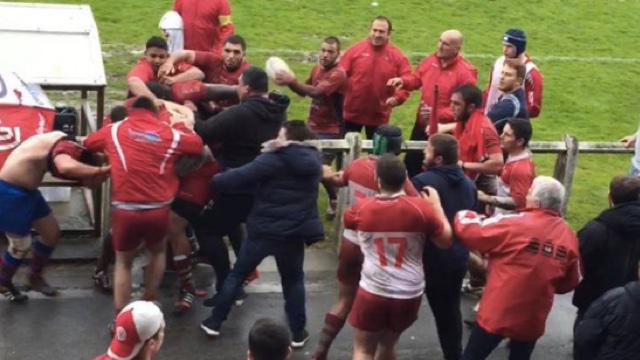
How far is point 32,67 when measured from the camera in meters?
9.48

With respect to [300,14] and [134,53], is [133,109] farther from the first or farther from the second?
[300,14]

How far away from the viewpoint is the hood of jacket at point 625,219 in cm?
741

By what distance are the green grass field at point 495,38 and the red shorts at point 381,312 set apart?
19.5ft

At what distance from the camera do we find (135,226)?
25.6 ft

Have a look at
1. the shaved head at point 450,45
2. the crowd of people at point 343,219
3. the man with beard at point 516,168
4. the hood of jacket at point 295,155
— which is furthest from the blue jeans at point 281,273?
the shaved head at point 450,45

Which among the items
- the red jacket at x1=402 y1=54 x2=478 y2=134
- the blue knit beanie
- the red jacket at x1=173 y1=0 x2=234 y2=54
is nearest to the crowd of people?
the red jacket at x1=402 y1=54 x2=478 y2=134

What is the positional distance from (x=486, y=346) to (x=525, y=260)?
25.9 inches

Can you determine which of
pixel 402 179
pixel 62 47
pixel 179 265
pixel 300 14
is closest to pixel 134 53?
pixel 300 14

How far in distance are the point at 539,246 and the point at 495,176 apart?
2.23 m

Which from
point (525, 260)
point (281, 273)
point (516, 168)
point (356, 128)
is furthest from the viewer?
point (356, 128)

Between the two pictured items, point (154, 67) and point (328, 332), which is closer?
point (328, 332)

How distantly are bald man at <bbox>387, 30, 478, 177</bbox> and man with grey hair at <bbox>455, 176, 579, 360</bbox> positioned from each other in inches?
118

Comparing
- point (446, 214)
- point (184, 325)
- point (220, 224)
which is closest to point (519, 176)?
point (446, 214)

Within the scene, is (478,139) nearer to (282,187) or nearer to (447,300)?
(447,300)
